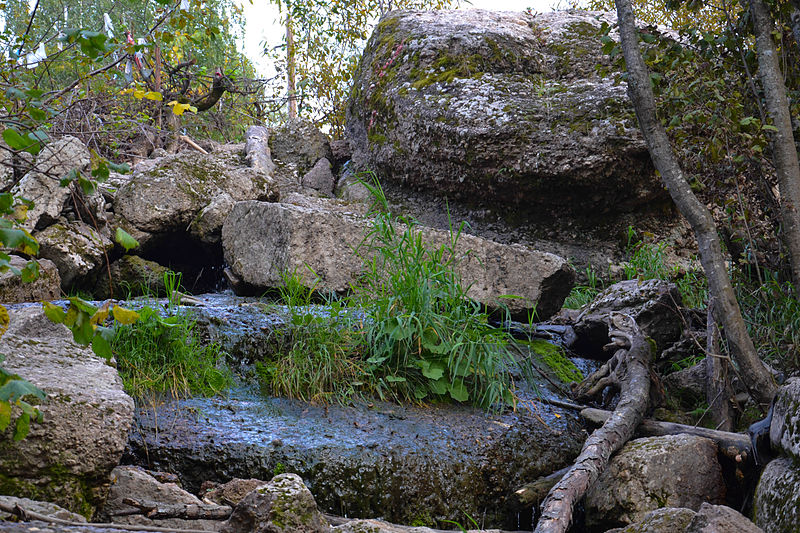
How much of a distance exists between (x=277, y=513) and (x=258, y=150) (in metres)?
6.08

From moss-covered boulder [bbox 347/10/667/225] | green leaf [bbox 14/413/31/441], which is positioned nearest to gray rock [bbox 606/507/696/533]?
green leaf [bbox 14/413/31/441]

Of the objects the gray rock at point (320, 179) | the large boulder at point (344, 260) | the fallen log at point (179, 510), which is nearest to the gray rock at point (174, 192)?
the large boulder at point (344, 260)

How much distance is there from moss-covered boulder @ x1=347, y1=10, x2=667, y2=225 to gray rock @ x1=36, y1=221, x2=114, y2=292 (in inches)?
129

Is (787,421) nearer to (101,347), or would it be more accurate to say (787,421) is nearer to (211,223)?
(101,347)

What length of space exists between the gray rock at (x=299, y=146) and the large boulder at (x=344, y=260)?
343 centimetres

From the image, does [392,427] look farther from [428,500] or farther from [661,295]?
[661,295]

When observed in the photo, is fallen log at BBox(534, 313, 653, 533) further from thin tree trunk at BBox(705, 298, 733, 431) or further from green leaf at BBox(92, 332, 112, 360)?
green leaf at BBox(92, 332, 112, 360)

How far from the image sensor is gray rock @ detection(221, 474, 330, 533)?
2.14m

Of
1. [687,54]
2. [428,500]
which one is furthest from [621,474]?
[687,54]

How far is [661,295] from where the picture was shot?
455 centimetres

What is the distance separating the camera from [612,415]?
10.9ft

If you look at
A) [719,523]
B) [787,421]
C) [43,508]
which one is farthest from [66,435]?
[787,421]

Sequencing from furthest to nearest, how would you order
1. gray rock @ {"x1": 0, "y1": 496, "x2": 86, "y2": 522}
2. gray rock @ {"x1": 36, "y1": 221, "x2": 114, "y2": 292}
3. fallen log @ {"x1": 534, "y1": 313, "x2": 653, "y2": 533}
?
gray rock @ {"x1": 36, "y1": 221, "x2": 114, "y2": 292}, fallen log @ {"x1": 534, "y1": 313, "x2": 653, "y2": 533}, gray rock @ {"x1": 0, "y1": 496, "x2": 86, "y2": 522}

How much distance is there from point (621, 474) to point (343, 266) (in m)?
2.58
